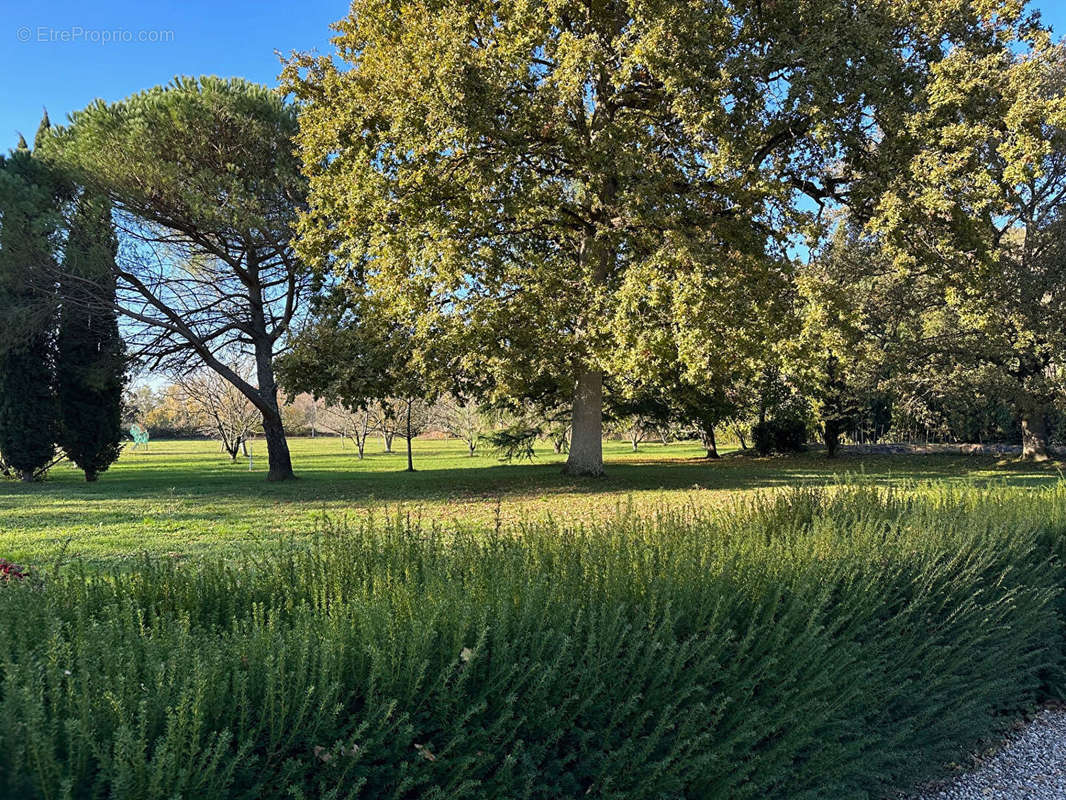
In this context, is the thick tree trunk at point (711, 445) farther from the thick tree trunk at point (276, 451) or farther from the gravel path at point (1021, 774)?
the gravel path at point (1021, 774)

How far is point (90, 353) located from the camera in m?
19.8

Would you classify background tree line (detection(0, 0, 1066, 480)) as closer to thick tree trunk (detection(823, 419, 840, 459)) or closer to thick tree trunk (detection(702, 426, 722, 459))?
thick tree trunk (detection(823, 419, 840, 459))

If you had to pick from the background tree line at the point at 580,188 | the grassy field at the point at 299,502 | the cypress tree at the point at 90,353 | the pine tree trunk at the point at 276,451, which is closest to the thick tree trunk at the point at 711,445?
the grassy field at the point at 299,502

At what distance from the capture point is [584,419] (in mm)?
16359

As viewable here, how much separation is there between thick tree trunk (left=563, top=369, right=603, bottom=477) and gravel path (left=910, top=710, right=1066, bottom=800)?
12495mm

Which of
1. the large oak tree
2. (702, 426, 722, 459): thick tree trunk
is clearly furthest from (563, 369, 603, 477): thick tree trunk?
(702, 426, 722, 459): thick tree trunk

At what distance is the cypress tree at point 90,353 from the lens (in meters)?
17.2

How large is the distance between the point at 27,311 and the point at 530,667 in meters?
19.9

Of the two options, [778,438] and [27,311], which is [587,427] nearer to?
[27,311]

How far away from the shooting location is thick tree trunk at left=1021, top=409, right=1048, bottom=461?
2108 cm

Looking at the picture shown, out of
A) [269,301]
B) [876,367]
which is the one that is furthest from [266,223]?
[876,367]

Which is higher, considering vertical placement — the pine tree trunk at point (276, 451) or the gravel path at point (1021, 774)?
the pine tree trunk at point (276, 451)

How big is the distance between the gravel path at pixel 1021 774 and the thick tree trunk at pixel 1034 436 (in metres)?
21.5

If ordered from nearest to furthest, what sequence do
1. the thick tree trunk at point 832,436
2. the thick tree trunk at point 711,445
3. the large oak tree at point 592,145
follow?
the large oak tree at point 592,145 → the thick tree trunk at point 832,436 → the thick tree trunk at point 711,445
